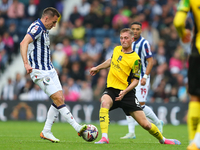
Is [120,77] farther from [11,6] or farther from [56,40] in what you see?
[11,6]

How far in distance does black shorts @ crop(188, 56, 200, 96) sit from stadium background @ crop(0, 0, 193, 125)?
11.0 meters

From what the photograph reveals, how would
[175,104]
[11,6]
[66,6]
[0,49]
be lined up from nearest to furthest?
[175,104] < [0,49] < [11,6] < [66,6]

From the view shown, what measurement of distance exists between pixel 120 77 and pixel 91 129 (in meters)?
1.11

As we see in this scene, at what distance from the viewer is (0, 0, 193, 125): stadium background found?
16.2 m

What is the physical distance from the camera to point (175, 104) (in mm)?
15789

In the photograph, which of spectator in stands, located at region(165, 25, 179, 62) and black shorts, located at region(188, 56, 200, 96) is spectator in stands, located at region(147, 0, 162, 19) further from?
black shorts, located at region(188, 56, 200, 96)

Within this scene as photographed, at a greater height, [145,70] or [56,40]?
[56,40]

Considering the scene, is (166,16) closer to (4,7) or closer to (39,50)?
(4,7)

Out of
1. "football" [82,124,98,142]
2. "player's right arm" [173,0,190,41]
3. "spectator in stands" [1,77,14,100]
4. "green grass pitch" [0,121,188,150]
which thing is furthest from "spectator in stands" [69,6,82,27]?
"player's right arm" [173,0,190,41]

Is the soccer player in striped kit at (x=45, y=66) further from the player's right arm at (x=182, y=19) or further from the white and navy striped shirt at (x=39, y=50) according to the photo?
the player's right arm at (x=182, y=19)

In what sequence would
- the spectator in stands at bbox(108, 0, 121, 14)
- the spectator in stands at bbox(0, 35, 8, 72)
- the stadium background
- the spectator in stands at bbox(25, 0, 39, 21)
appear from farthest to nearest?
1. the spectator in stands at bbox(108, 0, 121, 14)
2. the spectator in stands at bbox(25, 0, 39, 21)
3. the spectator in stands at bbox(0, 35, 8, 72)
4. the stadium background

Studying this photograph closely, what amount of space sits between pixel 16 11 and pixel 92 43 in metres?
4.79

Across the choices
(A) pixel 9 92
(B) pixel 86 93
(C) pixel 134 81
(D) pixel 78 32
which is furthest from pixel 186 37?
(D) pixel 78 32

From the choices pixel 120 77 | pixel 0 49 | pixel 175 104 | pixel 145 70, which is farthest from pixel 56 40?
pixel 120 77
